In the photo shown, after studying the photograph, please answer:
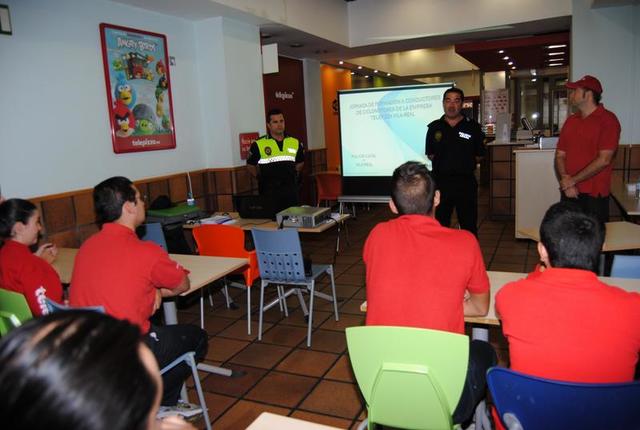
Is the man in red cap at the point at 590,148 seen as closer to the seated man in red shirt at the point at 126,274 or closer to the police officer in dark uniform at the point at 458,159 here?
the police officer in dark uniform at the point at 458,159

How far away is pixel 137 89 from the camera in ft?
15.4

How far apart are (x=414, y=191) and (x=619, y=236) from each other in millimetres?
1861

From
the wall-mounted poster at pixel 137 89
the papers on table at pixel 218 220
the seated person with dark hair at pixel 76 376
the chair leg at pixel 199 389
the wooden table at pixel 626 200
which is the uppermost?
the wall-mounted poster at pixel 137 89

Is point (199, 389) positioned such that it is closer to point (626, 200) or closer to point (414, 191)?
point (414, 191)

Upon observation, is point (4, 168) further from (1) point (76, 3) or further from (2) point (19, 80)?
(1) point (76, 3)

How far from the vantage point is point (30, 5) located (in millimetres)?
3725

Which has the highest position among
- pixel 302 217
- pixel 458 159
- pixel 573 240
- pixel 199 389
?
pixel 458 159

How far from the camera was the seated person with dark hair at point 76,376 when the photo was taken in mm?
584

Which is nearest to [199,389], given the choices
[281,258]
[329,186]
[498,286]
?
[281,258]

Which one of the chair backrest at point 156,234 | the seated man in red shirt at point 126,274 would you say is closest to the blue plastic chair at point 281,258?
the chair backrest at point 156,234

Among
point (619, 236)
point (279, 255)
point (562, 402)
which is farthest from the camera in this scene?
point (279, 255)

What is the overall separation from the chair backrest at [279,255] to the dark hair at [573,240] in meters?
1.98

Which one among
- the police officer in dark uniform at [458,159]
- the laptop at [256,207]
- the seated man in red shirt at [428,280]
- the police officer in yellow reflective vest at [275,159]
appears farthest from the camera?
the police officer in yellow reflective vest at [275,159]

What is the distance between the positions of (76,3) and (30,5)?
0.42 m
